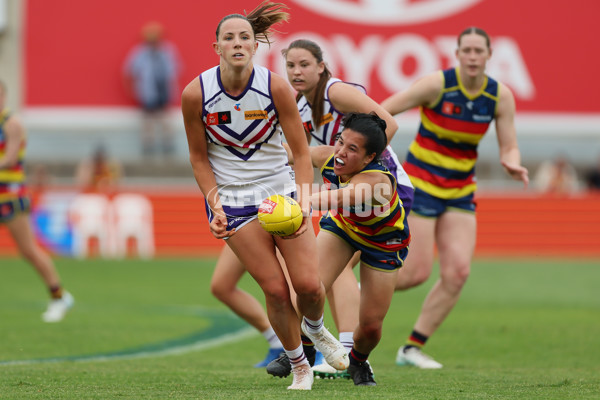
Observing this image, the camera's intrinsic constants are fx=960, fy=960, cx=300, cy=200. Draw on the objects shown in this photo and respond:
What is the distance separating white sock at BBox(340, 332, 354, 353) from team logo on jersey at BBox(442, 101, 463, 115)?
2.10m

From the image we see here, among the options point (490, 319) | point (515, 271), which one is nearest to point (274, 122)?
point (490, 319)

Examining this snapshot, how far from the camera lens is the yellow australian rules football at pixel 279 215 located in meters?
5.57

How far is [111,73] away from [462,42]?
1652 centimetres

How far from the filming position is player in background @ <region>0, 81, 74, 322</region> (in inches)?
416

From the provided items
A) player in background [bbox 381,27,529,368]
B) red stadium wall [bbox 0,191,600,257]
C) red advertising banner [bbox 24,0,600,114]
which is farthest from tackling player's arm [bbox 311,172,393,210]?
red advertising banner [bbox 24,0,600,114]

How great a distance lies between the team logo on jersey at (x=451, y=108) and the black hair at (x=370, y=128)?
1.96 meters

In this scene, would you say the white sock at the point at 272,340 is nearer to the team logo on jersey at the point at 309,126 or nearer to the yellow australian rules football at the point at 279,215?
the team logo on jersey at the point at 309,126

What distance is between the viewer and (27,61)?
2314cm

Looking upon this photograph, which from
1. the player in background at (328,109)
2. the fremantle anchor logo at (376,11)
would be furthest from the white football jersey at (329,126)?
the fremantle anchor logo at (376,11)

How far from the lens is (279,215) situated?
219 inches

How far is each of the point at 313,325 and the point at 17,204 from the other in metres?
5.59

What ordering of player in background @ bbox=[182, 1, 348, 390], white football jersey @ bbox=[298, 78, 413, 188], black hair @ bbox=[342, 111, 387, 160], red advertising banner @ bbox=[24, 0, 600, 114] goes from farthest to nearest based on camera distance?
red advertising banner @ bbox=[24, 0, 600, 114], white football jersey @ bbox=[298, 78, 413, 188], black hair @ bbox=[342, 111, 387, 160], player in background @ bbox=[182, 1, 348, 390]

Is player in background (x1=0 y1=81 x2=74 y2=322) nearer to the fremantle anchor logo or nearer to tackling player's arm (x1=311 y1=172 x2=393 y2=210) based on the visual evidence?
tackling player's arm (x1=311 y1=172 x2=393 y2=210)

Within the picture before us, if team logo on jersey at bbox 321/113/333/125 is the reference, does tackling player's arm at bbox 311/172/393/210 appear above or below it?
below
